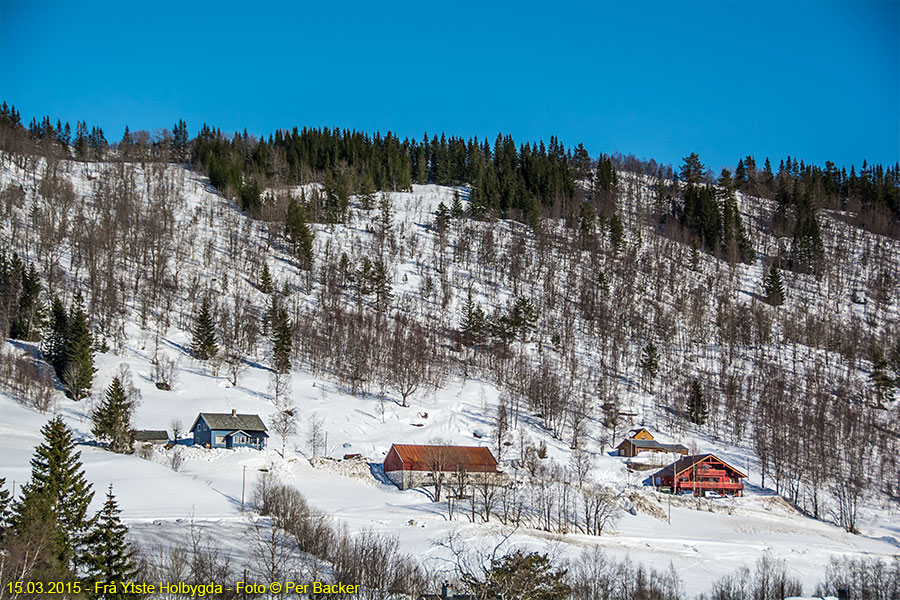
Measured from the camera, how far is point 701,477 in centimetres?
7006

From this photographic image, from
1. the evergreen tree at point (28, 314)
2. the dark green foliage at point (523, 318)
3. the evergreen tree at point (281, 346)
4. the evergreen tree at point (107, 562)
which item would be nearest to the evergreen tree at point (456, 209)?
the dark green foliage at point (523, 318)

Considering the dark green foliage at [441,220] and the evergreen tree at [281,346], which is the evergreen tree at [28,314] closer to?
the evergreen tree at [281,346]

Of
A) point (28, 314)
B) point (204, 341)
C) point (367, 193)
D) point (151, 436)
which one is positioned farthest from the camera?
point (367, 193)

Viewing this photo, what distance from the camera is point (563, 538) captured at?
48594mm

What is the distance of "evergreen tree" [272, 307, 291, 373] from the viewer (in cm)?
8334

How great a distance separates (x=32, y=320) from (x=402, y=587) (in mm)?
67243

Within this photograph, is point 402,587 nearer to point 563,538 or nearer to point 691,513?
point 563,538

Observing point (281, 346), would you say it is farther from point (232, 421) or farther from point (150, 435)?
point (150, 435)

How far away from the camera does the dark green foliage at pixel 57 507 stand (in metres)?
25.3

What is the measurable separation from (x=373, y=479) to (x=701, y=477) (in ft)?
105

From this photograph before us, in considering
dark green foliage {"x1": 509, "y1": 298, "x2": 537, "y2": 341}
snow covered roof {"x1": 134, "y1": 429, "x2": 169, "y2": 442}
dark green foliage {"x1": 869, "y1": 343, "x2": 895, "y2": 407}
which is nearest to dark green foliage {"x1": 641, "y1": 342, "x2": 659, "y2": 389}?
dark green foliage {"x1": 509, "y1": 298, "x2": 537, "y2": 341}

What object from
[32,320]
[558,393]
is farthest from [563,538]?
[32,320]

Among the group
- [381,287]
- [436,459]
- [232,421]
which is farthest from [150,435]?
[381,287]


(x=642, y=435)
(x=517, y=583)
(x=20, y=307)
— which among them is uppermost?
(x=20, y=307)
